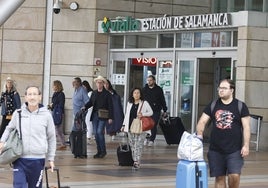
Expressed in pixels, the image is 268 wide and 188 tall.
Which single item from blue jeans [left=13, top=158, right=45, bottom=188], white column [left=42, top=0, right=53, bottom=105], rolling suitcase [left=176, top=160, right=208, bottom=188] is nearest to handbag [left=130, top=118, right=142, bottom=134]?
rolling suitcase [left=176, top=160, right=208, bottom=188]

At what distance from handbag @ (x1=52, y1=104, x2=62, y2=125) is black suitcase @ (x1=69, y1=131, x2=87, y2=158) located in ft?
6.89

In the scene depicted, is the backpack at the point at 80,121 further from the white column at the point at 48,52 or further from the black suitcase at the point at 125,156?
the white column at the point at 48,52

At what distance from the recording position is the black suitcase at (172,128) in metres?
20.4

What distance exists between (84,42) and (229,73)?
194 inches

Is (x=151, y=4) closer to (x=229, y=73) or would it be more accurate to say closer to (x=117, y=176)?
(x=229, y=73)

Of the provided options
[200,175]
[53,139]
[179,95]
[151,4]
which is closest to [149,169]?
[200,175]

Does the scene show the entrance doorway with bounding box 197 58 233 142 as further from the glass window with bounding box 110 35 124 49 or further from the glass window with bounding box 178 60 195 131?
the glass window with bounding box 110 35 124 49

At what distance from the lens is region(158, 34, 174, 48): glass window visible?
74.0ft

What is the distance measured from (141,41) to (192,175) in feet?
47.4

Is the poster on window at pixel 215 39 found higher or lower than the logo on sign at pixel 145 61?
higher

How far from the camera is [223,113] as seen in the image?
31.1ft

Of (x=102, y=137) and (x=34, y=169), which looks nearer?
(x=34, y=169)

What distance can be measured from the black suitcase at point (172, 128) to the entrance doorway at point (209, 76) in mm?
1750

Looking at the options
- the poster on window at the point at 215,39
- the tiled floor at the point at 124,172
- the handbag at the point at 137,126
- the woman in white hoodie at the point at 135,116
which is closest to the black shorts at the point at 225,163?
the tiled floor at the point at 124,172
